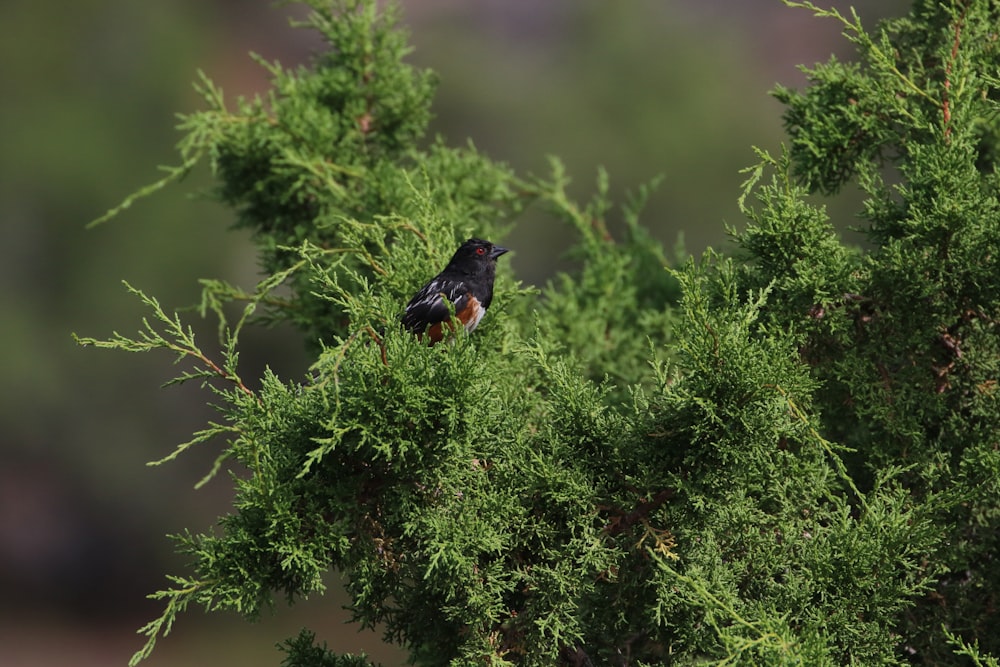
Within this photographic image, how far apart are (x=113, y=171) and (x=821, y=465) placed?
966 inches

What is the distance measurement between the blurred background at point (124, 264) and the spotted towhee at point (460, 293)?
58.1 ft

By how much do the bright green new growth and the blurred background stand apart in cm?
1787

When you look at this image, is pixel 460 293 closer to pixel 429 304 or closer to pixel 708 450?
pixel 429 304

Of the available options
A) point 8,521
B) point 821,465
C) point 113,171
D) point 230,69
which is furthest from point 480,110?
point 821,465

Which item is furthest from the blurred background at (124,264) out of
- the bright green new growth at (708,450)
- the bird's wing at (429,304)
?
the bird's wing at (429,304)

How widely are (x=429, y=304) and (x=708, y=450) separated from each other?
1518 millimetres

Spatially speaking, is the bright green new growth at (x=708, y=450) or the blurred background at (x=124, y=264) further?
the blurred background at (x=124, y=264)

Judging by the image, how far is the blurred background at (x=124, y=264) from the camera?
2436cm

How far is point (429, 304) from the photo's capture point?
4.35 meters

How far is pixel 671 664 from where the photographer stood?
364 centimetres

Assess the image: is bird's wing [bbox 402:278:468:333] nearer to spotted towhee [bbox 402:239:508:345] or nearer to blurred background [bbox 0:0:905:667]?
spotted towhee [bbox 402:239:508:345]

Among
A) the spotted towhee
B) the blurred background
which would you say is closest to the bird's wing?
the spotted towhee

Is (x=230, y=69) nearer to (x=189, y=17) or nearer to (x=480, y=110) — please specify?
(x=189, y=17)

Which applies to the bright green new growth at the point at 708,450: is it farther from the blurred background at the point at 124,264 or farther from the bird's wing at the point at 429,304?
the blurred background at the point at 124,264
